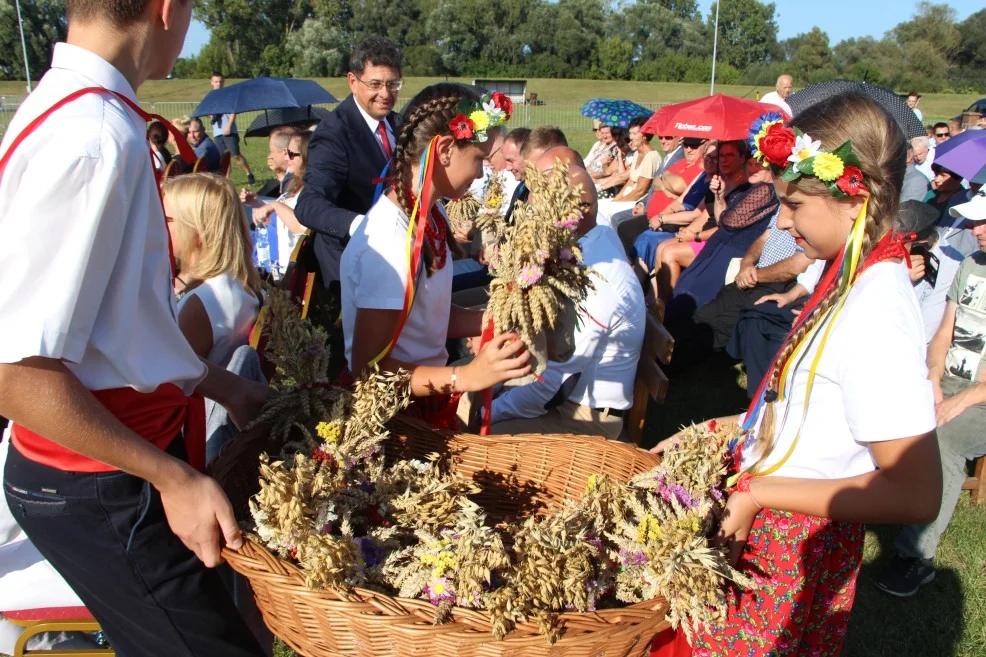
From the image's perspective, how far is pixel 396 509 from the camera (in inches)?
82.0

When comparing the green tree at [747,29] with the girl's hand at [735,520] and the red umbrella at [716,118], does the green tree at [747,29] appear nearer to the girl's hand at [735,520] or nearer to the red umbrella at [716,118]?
the red umbrella at [716,118]

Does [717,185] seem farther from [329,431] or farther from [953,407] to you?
[329,431]

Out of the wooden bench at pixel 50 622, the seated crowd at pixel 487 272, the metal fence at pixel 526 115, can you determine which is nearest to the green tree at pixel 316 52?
the metal fence at pixel 526 115

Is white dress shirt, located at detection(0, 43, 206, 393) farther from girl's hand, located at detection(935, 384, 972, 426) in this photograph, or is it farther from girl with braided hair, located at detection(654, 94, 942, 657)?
girl's hand, located at detection(935, 384, 972, 426)

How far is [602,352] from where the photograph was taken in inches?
145

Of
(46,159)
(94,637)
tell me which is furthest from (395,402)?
(94,637)

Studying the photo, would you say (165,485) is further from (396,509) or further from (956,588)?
(956,588)

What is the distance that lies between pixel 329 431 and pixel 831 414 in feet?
4.40

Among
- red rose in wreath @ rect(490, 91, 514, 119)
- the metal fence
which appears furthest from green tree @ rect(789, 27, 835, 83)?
red rose in wreath @ rect(490, 91, 514, 119)

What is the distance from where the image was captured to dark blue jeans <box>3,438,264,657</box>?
59.6 inches

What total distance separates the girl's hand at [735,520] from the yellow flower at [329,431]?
108 cm

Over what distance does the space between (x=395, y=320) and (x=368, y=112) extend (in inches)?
117

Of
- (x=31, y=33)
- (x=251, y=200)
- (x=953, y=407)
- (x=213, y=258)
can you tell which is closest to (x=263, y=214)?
(x=251, y=200)

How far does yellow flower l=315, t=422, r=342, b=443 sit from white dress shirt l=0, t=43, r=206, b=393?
0.62 metres
